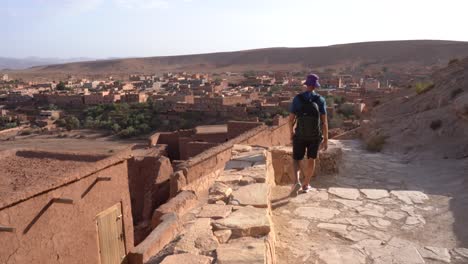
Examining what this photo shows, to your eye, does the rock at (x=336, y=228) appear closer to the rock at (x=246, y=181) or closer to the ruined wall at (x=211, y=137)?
the rock at (x=246, y=181)

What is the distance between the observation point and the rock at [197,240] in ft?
9.68

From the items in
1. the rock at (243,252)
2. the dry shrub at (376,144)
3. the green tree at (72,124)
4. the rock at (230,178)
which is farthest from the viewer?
the green tree at (72,124)

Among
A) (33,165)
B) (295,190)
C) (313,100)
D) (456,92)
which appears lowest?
(33,165)

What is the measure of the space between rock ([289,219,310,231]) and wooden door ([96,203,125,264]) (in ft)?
16.1

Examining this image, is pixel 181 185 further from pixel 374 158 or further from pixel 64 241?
pixel 374 158

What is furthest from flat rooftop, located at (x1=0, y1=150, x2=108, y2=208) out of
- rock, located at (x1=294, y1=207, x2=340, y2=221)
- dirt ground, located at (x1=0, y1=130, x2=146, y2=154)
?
dirt ground, located at (x1=0, y1=130, x2=146, y2=154)

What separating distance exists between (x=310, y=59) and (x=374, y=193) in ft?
337

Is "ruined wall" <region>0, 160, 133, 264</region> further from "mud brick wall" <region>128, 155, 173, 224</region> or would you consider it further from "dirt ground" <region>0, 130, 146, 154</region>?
"dirt ground" <region>0, 130, 146, 154</region>

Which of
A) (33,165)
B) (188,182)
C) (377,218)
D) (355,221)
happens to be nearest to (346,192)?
(377,218)

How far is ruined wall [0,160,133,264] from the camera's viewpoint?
593cm

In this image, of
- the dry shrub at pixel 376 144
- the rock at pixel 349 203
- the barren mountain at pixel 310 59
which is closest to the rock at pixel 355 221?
the rock at pixel 349 203

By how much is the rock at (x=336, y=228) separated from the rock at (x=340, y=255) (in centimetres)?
30

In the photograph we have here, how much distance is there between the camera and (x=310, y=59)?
4122 inches

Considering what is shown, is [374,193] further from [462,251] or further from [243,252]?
[243,252]
